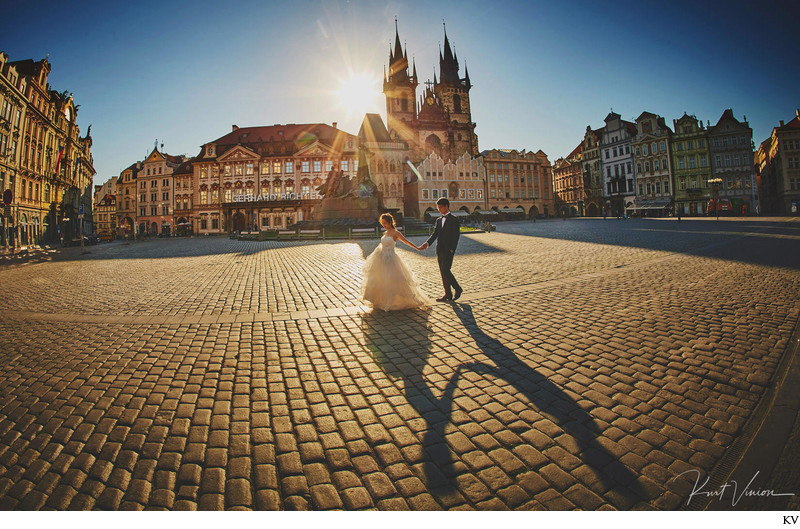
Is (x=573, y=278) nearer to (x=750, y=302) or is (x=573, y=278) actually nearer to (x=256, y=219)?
(x=750, y=302)

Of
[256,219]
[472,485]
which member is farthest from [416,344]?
[256,219]

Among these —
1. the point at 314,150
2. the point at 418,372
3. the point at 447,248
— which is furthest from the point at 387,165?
the point at 418,372

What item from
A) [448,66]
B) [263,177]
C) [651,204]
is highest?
[448,66]

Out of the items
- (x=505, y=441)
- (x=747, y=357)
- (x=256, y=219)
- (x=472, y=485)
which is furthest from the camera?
(x=256, y=219)

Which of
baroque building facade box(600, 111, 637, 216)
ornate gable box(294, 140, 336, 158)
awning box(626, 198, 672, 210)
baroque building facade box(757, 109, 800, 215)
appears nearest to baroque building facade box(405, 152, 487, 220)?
ornate gable box(294, 140, 336, 158)

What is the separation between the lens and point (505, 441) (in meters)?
2.40

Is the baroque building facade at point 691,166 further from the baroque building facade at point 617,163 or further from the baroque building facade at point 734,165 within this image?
the baroque building facade at point 617,163

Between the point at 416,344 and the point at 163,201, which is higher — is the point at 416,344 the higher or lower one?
the lower one

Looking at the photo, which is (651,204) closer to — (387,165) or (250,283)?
(387,165)

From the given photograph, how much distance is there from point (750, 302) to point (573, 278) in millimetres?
3063

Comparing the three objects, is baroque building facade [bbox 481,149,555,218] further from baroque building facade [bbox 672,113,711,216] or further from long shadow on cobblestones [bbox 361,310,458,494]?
long shadow on cobblestones [bbox 361,310,458,494]

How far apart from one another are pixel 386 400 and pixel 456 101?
9103 cm

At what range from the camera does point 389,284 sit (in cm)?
608

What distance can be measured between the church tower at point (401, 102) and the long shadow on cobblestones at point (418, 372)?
75.9 meters
